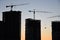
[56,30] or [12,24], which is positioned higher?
[12,24]

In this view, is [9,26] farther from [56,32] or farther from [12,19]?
[56,32]

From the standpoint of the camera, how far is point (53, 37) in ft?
509

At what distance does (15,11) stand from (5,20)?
810cm

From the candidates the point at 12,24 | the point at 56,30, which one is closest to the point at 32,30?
the point at 56,30

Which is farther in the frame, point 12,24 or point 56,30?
point 56,30

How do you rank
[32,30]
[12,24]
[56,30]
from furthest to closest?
[32,30] → [56,30] → [12,24]

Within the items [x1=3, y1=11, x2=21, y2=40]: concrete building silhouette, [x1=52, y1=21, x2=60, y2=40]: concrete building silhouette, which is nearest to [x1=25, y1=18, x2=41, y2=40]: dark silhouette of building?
[x1=52, y1=21, x2=60, y2=40]: concrete building silhouette

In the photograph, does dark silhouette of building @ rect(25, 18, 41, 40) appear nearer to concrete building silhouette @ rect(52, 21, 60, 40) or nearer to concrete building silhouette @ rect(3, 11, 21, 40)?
concrete building silhouette @ rect(52, 21, 60, 40)

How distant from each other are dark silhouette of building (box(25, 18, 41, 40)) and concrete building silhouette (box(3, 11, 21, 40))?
96.6 ft

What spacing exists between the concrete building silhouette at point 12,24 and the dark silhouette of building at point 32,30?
29.4 m

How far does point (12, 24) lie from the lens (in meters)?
131

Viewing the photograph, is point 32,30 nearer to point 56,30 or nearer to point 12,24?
point 56,30

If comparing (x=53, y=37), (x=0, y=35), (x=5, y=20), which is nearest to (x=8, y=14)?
(x=5, y=20)

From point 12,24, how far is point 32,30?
36563 millimetres
